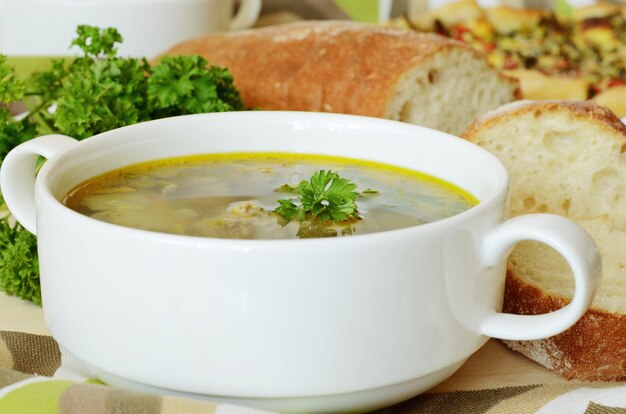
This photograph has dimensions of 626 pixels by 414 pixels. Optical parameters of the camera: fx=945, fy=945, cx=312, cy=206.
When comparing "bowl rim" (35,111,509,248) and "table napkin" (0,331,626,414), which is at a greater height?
"bowl rim" (35,111,509,248)

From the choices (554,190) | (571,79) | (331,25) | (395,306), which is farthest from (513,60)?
(395,306)

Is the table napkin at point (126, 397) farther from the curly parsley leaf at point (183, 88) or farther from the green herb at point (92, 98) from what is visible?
the curly parsley leaf at point (183, 88)

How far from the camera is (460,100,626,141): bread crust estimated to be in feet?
6.07

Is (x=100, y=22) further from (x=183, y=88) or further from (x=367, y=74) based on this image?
(x=183, y=88)

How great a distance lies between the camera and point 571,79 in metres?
3.27

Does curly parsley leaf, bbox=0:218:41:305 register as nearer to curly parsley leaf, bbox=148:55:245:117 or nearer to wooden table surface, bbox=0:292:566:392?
wooden table surface, bbox=0:292:566:392

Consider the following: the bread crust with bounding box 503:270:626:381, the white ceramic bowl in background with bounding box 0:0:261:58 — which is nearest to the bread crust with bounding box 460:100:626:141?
the bread crust with bounding box 503:270:626:381

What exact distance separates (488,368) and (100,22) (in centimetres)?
221

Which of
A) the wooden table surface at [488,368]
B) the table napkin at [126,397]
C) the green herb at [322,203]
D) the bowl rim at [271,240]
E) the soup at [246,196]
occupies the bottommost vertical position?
the wooden table surface at [488,368]

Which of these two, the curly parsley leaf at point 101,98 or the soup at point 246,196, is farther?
the curly parsley leaf at point 101,98

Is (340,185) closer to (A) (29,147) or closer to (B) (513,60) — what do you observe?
(A) (29,147)

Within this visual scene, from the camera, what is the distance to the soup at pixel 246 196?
4.45 ft

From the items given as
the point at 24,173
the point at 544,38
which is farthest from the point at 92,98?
the point at 544,38

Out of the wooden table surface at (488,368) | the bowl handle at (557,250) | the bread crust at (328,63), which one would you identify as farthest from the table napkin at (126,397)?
the bread crust at (328,63)
